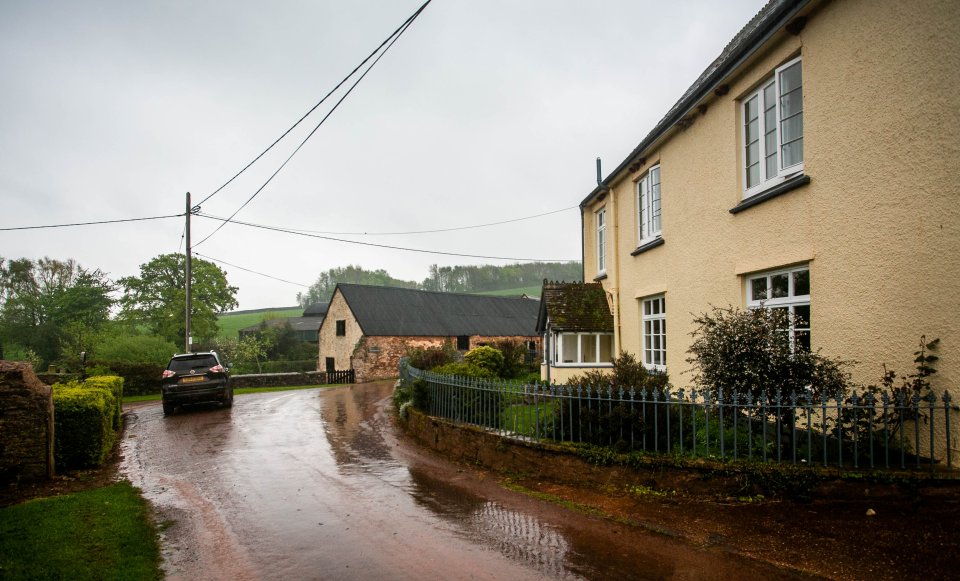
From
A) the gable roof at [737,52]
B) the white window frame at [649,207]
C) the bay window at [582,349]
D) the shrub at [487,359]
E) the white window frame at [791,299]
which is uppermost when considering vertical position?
the gable roof at [737,52]

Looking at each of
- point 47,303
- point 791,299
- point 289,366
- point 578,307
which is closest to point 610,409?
point 791,299

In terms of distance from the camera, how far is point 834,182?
6.41 m

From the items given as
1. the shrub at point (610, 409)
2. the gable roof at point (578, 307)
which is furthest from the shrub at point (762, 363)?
the gable roof at point (578, 307)

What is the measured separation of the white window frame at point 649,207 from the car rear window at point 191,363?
12.9 meters

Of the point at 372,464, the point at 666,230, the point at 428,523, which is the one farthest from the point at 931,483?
the point at 372,464

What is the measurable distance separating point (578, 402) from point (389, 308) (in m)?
34.0

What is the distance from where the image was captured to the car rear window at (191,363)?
1569cm

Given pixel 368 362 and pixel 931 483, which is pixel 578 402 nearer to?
pixel 931 483

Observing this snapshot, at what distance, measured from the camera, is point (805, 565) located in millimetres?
4367

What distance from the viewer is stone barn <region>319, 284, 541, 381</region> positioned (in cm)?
3628

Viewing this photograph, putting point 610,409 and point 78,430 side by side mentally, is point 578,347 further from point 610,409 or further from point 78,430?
point 78,430

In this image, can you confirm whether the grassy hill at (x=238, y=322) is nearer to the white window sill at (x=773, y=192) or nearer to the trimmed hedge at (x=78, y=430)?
the trimmed hedge at (x=78, y=430)

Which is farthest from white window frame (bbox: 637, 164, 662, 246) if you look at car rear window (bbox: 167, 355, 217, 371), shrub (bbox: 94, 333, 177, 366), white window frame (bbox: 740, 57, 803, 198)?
shrub (bbox: 94, 333, 177, 366)

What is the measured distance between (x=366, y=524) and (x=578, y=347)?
9.86 metres
